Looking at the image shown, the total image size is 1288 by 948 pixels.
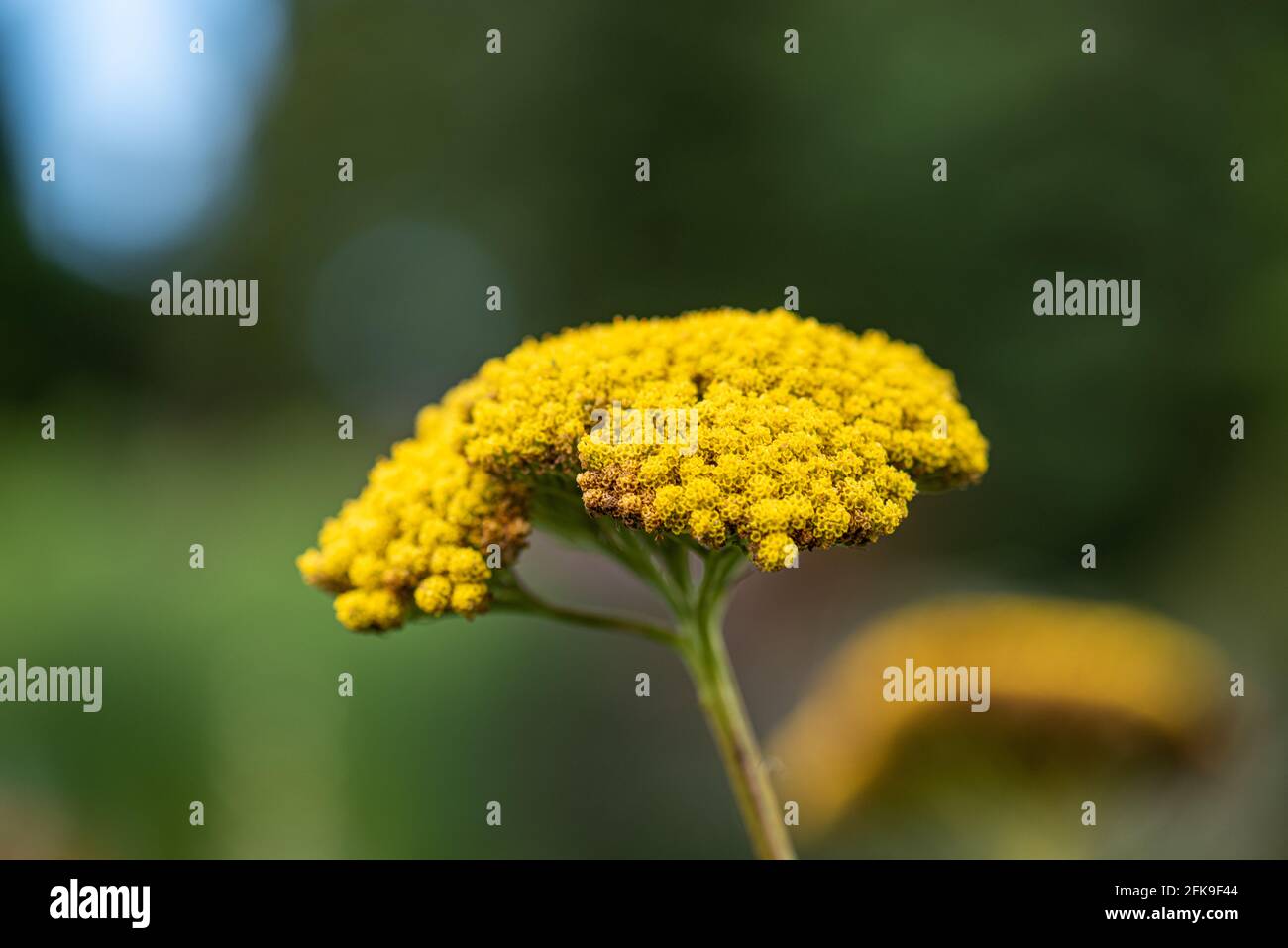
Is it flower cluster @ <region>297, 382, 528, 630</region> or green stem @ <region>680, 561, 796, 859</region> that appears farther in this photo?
green stem @ <region>680, 561, 796, 859</region>

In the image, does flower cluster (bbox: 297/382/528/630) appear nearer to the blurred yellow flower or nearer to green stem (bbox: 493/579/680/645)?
green stem (bbox: 493/579/680/645)

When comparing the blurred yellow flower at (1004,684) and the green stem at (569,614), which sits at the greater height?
the green stem at (569,614)

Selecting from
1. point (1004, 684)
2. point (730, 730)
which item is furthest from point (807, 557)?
point (730, 730)

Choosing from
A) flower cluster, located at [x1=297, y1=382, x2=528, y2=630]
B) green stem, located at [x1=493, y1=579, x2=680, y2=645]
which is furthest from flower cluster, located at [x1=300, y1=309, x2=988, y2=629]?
green stem, located at [x1=493, y1=579, x2=680, y2=645]

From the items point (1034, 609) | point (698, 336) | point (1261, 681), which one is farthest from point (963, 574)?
point (698, 336)

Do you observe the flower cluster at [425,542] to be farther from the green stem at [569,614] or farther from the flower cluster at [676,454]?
the green stem at [569,614]

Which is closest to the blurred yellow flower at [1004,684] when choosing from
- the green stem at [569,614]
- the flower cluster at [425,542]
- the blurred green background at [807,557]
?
the blurred green background at [807,557]

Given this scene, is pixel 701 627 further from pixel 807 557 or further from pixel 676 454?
pixel 807 557
